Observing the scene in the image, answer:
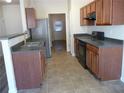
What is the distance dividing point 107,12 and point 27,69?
2.37m

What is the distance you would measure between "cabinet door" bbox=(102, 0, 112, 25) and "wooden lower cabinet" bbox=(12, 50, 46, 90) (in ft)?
6.00

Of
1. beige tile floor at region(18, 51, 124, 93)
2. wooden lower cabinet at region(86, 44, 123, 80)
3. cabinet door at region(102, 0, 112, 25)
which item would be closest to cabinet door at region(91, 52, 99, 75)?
wooden lower cabinet at region(86, 44, 123, 80)

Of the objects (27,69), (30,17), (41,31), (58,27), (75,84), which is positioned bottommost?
(75,84)

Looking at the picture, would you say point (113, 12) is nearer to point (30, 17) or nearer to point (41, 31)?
point (30, 17)

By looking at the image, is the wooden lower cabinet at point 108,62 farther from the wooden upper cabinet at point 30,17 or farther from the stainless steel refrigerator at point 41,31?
the stainless steel refrigerator at point 41,31

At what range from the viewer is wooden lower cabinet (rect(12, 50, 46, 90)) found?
9.23 ft

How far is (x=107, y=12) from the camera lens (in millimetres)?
3098

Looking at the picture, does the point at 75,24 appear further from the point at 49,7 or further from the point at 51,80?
the point at 51,80

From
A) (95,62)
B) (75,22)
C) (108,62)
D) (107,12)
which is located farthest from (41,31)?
(108,62)

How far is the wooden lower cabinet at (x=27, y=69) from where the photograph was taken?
2814 mm

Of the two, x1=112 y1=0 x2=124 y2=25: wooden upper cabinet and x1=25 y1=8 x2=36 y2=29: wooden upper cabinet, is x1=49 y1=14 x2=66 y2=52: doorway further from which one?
x1=112 y1=0 x2=124 y2=25: wooden upper cabinet

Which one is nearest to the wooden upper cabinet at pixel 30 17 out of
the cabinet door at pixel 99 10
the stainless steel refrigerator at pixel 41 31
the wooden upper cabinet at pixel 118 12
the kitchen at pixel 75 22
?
the stainless steel refrigerator at pixel 41 31

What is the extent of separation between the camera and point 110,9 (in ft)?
9.71

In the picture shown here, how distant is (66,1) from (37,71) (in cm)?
487
